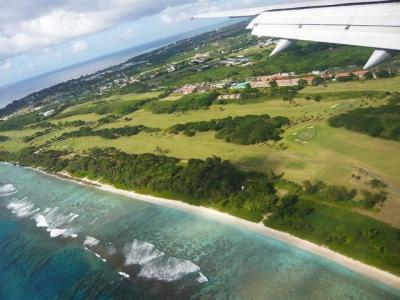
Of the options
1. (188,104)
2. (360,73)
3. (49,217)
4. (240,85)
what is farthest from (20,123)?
(360,73)

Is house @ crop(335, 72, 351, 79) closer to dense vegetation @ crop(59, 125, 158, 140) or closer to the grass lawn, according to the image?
the grass lawn

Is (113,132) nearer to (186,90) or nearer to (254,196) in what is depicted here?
(186,90)

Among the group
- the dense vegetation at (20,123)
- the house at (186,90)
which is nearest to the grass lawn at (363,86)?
the house at (186,90)

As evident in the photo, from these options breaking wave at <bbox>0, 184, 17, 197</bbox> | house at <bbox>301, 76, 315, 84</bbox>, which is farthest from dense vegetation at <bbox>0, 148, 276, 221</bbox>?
house at <bbox>301, 76, 315, 84</bbox>

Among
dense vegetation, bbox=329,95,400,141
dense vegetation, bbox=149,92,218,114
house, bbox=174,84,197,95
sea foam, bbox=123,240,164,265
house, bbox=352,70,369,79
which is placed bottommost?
house, bbox=174,84,197,95

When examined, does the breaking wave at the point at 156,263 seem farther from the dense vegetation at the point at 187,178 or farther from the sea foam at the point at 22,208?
the sea foam at the point at 22,208
